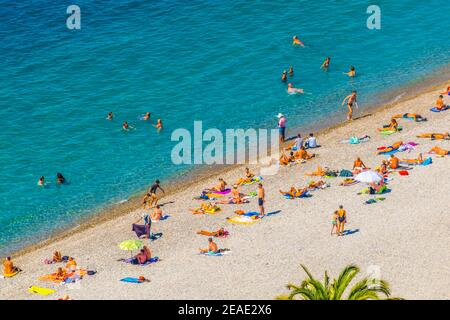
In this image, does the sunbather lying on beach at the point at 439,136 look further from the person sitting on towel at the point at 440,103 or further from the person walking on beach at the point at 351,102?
the person walking on beach at the point at 351,102

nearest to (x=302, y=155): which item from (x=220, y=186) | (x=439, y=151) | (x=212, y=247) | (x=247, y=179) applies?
(x=247, y=179)

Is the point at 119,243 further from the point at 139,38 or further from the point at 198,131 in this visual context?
the point at 139,38

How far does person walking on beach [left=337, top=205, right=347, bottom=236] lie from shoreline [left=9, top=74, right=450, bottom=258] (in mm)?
10977

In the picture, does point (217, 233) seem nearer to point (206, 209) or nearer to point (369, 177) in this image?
point (206, 209)

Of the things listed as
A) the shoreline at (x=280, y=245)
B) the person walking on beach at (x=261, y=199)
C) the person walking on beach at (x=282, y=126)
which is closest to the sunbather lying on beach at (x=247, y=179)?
the shoreline at (x=280, y=245)

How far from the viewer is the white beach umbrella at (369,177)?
35094 millimetres

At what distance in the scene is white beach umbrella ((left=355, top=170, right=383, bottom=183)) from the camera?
3509cm

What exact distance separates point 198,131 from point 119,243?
13.0 meters

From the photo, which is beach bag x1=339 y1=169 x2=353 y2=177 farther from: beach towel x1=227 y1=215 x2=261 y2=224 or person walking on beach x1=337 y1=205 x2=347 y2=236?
person walking on beach x1=337 y1=205 x2=347 y2=236

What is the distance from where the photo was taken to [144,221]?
123 ft

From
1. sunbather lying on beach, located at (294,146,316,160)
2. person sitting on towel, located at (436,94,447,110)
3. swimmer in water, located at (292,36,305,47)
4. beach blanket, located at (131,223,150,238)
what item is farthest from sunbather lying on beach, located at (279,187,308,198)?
swimmer in water, located at (292,36,305,47)

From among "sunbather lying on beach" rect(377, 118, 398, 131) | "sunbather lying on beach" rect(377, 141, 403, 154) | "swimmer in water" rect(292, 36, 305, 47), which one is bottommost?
"sunbather lying on beach" rect(377, 141, 403, 154)
